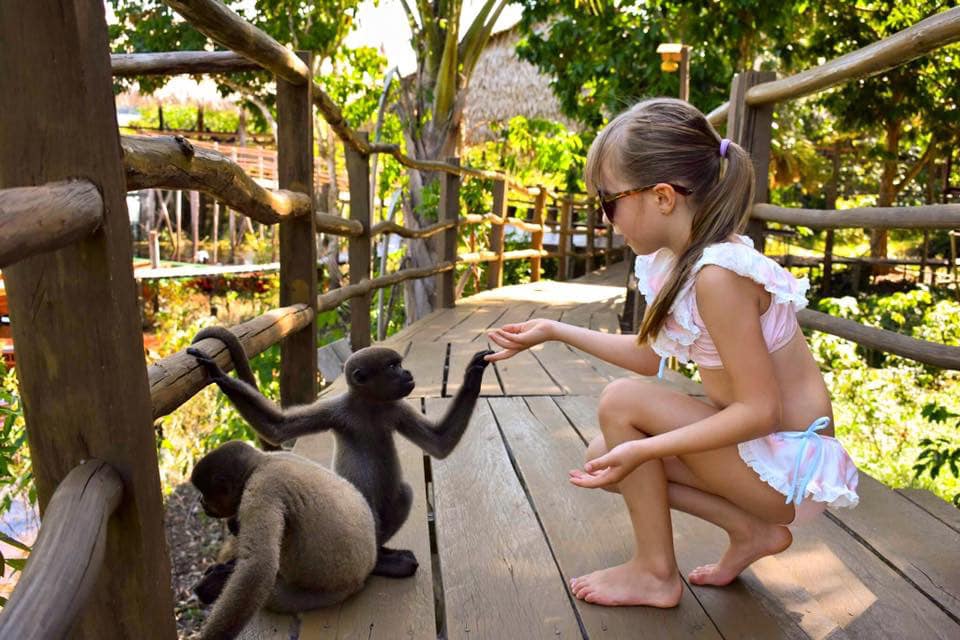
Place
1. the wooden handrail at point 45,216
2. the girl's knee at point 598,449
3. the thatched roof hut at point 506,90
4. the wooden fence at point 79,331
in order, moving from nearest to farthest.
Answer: the wooden handrail at point 45,216 < the wooden fence at point 79,331 < the girl's knee at point 598,449 < the thatched roof hut at point 506,90

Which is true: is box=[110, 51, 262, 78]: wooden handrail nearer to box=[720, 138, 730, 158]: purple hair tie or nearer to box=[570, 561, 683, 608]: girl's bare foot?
box=[720, 138, 730, 158]: purple hair tie

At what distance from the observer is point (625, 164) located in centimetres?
203

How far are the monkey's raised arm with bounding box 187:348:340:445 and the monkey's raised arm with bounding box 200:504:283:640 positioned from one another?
1.72ft

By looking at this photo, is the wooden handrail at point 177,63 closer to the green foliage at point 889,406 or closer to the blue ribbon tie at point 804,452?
the blue ribbon tie at point 804,452

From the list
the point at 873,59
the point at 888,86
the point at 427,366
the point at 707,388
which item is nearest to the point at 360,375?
the point at 707,388

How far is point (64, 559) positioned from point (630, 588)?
139 cm

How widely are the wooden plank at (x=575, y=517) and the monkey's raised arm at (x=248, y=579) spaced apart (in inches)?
29.8

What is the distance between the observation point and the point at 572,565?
226cm

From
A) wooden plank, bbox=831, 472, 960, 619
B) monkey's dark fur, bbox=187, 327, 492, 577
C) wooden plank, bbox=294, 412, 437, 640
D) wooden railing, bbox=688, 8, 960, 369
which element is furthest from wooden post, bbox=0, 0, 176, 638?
wooden railing, bbox=688, 8, 960, 369

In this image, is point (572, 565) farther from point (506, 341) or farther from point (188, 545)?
point (188, 545)

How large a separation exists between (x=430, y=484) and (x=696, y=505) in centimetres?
→ 106

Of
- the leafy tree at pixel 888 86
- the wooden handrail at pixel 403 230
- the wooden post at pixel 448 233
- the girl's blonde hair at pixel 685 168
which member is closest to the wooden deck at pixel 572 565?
the girl's blonde hair at pixel 685 168

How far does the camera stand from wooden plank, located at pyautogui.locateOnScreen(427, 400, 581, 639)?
1.96m

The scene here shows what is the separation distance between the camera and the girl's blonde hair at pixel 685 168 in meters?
2.00
